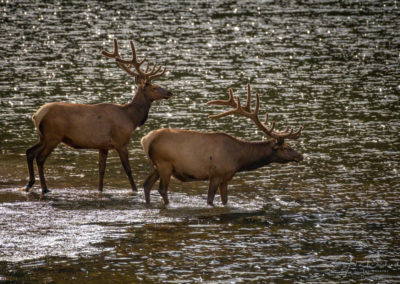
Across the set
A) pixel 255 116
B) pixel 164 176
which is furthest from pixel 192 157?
pixel 255 116

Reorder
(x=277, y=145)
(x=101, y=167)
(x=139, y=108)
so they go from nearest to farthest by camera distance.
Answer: (x=277, y=145), (x=101, y=167), (x=139, y=108)

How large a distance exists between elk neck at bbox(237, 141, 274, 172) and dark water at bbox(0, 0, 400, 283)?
1.87ft

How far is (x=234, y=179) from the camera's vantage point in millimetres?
16578

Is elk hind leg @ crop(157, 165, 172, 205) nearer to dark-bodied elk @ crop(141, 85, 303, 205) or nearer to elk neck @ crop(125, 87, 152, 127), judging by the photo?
dark-bodied elk @ crop(141, 85, 303, 205)

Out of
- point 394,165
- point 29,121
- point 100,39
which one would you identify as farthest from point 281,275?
point 100,39

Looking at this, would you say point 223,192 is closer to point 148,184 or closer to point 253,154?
point 253,154

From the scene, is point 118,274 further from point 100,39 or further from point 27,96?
point 100,39

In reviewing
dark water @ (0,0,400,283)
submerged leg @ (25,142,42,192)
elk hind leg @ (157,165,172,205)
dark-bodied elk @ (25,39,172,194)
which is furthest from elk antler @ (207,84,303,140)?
submerged leg @ (25,142,42,192)

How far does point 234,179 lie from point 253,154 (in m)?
1.74

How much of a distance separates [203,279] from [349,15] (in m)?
33.7

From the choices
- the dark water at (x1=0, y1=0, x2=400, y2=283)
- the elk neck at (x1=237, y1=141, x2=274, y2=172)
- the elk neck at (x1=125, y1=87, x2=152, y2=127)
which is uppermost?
the elk neck at (x1=125, y1=87, x2=152, y2=127)

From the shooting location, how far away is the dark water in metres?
11.5

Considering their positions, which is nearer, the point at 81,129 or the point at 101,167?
the point at 81,129

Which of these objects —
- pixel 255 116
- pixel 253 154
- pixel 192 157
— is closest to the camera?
pixel 192 157
